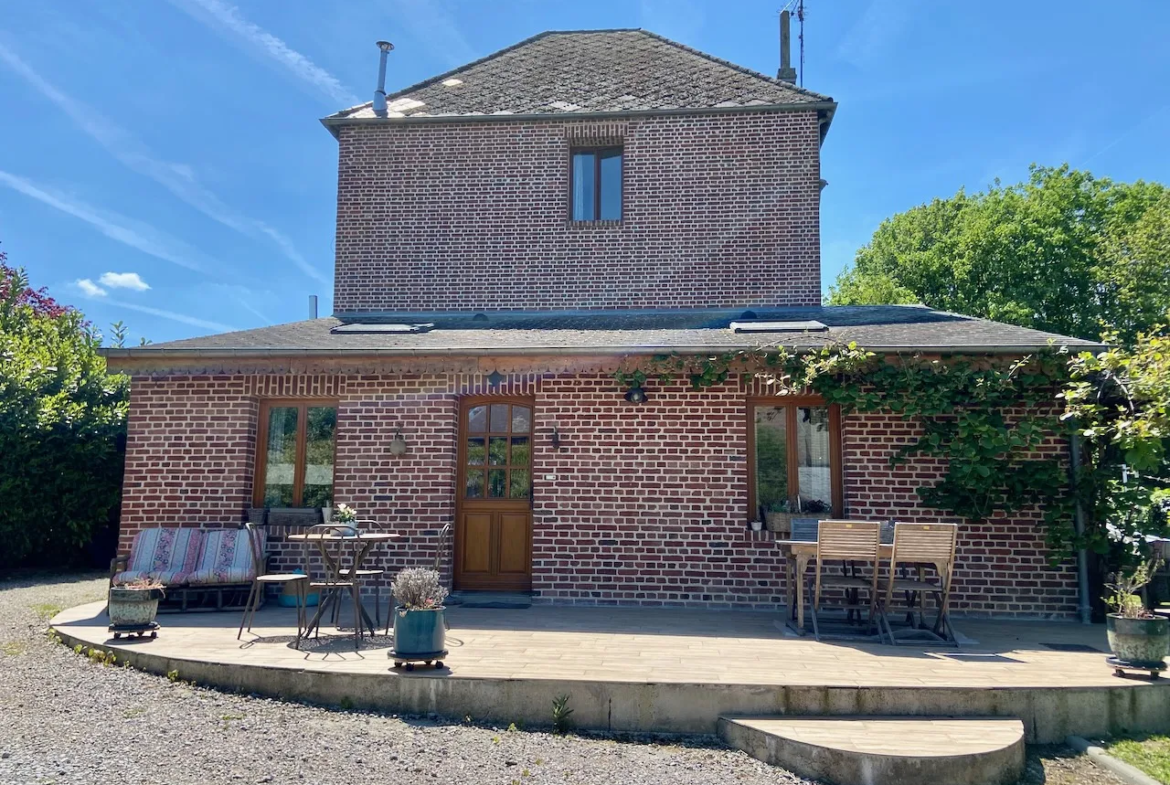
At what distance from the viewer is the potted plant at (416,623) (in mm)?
4719

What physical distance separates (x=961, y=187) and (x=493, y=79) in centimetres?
2226

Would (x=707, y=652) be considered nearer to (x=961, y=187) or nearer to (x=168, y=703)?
(x=168, y=703)

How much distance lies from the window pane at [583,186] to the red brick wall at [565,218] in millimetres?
224

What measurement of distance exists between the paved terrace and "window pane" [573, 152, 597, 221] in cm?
684

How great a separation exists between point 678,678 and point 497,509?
3.88 metres

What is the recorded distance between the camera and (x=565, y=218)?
433 inches

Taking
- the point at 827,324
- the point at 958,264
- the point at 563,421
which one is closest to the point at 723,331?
the point at 827,324

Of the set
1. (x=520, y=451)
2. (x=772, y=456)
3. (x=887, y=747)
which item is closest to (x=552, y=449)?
(x=520, y=451)

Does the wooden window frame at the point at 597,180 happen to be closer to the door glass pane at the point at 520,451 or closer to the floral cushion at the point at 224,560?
the door glass pane at the point at 520,451

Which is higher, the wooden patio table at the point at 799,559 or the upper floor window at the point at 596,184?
the upper floor window at the point at 596,184

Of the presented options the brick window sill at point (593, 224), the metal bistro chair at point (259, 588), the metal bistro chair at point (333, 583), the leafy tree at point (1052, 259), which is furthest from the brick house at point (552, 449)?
the leafy tree at point (1052, 259)

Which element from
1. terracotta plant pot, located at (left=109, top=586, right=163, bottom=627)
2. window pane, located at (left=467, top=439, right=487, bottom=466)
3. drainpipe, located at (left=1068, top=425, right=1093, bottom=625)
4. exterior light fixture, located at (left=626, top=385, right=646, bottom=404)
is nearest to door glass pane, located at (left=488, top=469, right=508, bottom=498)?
window pane, located at (left=467, top=439, right=487, bottom=466)

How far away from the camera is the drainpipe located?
23.2 ft

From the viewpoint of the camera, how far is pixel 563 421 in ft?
25.8
